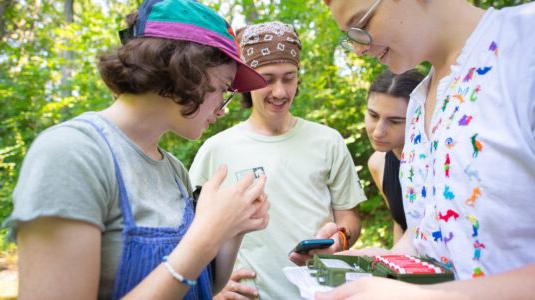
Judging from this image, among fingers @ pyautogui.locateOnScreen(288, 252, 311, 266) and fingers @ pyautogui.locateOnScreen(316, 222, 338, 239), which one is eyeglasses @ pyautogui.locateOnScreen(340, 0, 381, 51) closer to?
fingers @ pyautogui.locateOnScreen(288, 252, 311, 266)

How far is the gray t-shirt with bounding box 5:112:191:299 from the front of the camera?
1.16m

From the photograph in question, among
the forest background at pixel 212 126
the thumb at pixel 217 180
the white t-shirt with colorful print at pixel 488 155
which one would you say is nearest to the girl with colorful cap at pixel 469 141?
the white t-shirt with colorful print at pixel 488 155

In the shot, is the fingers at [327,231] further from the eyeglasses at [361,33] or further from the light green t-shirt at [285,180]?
the eyeglasses at [361,33]

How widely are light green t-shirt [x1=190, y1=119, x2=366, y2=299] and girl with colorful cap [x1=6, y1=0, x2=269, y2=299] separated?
793mm

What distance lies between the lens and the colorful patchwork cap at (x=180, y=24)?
1542 mm

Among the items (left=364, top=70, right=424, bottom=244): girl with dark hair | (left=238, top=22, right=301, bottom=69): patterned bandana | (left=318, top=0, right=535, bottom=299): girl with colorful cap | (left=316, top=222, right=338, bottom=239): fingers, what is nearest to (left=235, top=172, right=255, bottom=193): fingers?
(left=318, top=0, right=535, bottom=299): girl with colorful cap

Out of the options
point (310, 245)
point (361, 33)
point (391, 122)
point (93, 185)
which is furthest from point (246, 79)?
point (391, 122)

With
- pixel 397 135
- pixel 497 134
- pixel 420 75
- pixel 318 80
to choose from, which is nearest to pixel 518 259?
pixel 497 134

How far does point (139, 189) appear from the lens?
1.47m

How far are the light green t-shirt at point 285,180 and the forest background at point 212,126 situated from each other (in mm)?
Result: 2242

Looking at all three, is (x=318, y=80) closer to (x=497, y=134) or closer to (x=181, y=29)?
(x=181, y=29)

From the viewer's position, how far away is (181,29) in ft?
5.10

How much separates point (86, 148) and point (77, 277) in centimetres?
39

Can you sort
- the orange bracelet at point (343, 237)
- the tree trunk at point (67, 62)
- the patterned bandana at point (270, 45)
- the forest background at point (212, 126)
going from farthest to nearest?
the tree trunk at point (67, 62) → the forest background at point (212, 126) → the patterned bandana at point (270, 45) → the orange bracelet at point (343, 237)
